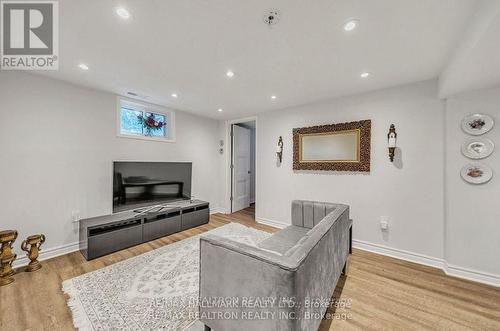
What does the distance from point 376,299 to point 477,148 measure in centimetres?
209

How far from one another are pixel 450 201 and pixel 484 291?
95cm

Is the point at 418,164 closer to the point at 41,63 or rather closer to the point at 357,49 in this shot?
the point at 357,49

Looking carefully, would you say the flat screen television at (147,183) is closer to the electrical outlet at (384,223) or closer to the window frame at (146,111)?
the window frame at (146,111)

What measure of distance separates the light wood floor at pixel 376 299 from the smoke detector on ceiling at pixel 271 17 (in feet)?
8.21

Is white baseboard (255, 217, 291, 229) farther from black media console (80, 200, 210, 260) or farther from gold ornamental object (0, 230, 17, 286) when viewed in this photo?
gold ornamental object (0, 230, 17, 286)

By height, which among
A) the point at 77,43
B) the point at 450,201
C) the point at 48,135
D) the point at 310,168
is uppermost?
the point at 77,43

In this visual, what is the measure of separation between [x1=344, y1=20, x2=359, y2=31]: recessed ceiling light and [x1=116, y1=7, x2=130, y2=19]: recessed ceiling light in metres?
1.73

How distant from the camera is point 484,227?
2.20m

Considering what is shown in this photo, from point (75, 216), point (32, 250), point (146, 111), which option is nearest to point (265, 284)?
point (32, 250)

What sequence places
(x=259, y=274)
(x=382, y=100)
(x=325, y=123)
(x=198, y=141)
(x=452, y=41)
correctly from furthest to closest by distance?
(x=198, y=141), (x=325, y=123), (x=382, y=100), (x=452, y=41), (x=259, y=274)

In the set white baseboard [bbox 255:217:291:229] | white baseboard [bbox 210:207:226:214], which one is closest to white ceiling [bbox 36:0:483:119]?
white baseboard [bbox 255:217:291:229]

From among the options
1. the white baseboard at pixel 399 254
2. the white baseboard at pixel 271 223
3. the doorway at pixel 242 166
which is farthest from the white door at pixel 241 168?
the white baseboard at pixel 399 254

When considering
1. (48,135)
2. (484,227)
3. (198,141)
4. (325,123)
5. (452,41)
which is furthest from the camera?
(198,141)

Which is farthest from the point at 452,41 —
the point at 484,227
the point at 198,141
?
the point at 198,141
